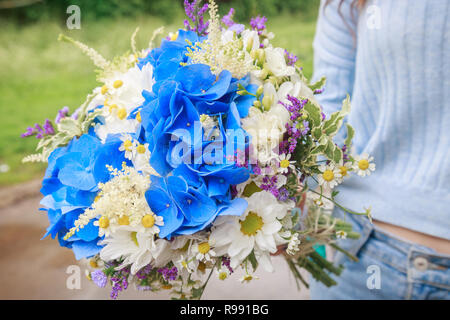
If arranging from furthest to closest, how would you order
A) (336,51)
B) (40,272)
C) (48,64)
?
(48,64) < (40,272) < (336,51)

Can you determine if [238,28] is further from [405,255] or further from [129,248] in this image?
[405,255]

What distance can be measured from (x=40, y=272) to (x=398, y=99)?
2.52 metres

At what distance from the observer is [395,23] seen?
0.98 m

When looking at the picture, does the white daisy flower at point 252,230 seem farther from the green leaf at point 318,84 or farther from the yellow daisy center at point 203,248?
the green leaf at point 318,84

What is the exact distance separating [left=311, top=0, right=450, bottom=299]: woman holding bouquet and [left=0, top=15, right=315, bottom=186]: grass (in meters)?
3.46

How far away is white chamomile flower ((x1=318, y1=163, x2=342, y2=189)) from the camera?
762 mm

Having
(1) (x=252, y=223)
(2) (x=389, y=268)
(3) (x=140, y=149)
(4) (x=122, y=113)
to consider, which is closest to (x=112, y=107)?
(4) (x=122, y=113)

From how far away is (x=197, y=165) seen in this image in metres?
0.68

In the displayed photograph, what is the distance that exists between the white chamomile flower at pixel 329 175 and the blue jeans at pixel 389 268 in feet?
1.21

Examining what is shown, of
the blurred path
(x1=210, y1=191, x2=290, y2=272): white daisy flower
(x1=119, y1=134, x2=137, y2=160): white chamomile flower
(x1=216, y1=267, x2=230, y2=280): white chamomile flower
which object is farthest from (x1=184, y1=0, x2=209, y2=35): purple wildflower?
the blurred path

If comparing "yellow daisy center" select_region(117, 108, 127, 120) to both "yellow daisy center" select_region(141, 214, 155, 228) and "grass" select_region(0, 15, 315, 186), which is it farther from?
"grass" select_region(0, 15, 315, 186)

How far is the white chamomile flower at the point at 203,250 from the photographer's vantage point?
70 centimetres
